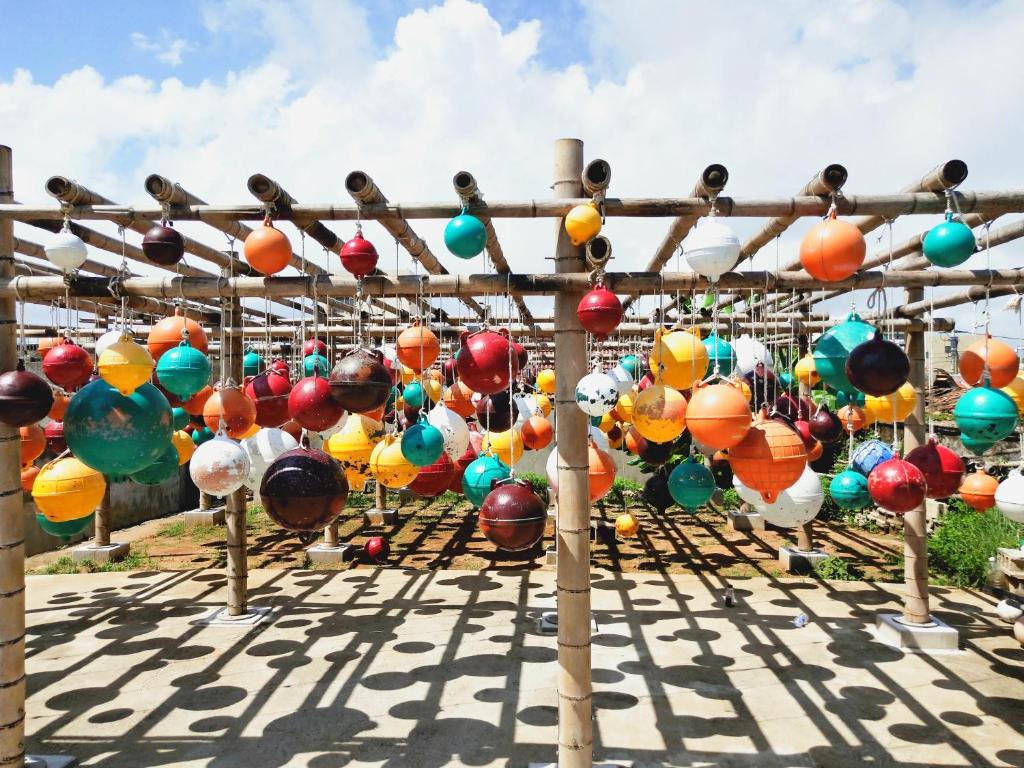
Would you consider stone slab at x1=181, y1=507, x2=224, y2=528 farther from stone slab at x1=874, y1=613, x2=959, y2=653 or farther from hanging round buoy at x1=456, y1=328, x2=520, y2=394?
stone slab at x1=874, y1=613, x2=959, y2=653

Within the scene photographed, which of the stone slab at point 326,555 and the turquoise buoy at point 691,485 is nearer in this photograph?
the turquoise buoy at point 691,485

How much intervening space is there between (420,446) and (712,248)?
2.46 metres

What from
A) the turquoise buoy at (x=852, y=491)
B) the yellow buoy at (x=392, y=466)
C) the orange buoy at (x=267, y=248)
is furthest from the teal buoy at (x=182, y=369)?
the turquoise buoy at (x=852, y=491)

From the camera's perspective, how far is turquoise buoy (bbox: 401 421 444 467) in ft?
16.4

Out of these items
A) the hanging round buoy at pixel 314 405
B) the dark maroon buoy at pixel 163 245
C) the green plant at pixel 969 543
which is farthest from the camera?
the green plant at pixel 969 543

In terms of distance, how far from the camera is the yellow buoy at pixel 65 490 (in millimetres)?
4852

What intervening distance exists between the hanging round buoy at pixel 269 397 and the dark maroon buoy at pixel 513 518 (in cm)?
228

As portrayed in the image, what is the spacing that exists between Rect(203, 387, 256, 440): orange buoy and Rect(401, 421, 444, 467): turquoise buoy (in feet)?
4.92

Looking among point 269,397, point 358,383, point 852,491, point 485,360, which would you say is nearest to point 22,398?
point 269,397

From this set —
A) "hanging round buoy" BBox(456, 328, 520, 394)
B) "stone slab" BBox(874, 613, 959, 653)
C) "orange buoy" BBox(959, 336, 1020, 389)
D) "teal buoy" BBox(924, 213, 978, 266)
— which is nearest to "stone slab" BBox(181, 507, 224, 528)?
"hanging round buoy" BBox(456, 328, 520, 394)

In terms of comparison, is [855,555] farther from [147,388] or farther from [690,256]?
[147,388]

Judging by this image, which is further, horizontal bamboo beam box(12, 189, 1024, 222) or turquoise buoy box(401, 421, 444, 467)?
turquoise buoy box(401, 421, 444, 467)

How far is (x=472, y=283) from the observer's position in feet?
15.8

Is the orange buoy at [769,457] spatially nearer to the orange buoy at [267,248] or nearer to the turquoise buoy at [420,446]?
the turquoise buoy at [420,446]
